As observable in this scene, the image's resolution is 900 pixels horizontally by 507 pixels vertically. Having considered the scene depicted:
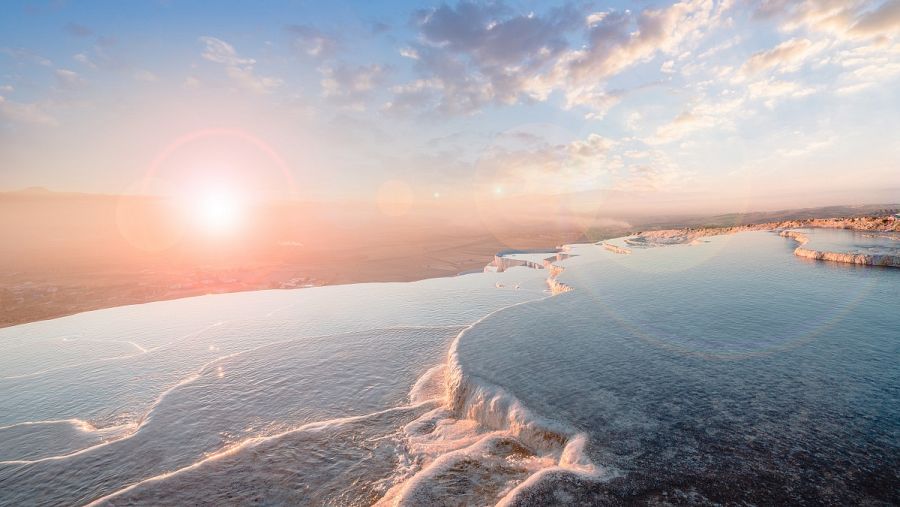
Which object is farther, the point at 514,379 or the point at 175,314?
the point at 175,314

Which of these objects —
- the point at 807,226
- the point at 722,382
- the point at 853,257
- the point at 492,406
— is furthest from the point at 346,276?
the point at 807,226

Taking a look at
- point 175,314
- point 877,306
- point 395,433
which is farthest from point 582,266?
point 175,314

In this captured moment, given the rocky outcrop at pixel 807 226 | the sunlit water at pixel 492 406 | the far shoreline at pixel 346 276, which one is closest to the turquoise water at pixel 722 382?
the sunlit water at pixel 492 406

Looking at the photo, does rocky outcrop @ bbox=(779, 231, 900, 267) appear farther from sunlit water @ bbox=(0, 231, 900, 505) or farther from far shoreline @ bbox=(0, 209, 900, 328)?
sunlit water @ bbox=(0, 231, 900, 505)

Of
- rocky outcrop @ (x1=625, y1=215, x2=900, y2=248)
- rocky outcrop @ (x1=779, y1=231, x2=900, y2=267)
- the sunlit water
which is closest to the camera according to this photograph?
the sunlit water

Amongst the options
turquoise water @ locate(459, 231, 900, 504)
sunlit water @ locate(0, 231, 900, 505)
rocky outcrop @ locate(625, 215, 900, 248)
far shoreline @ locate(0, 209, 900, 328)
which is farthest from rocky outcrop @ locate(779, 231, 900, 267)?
rocky outcrop @ locate(625, 215, 900, 248)

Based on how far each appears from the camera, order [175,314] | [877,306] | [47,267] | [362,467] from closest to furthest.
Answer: [362,467], [877,306], [175,314], [47,267]

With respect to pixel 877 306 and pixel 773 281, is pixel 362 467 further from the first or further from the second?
pixel 773 281

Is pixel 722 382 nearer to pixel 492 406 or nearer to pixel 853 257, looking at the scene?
pixel 492 406

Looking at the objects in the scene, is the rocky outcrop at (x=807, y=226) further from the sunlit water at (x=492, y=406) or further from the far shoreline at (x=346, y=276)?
the sunlit water at (x=492, y=406)
